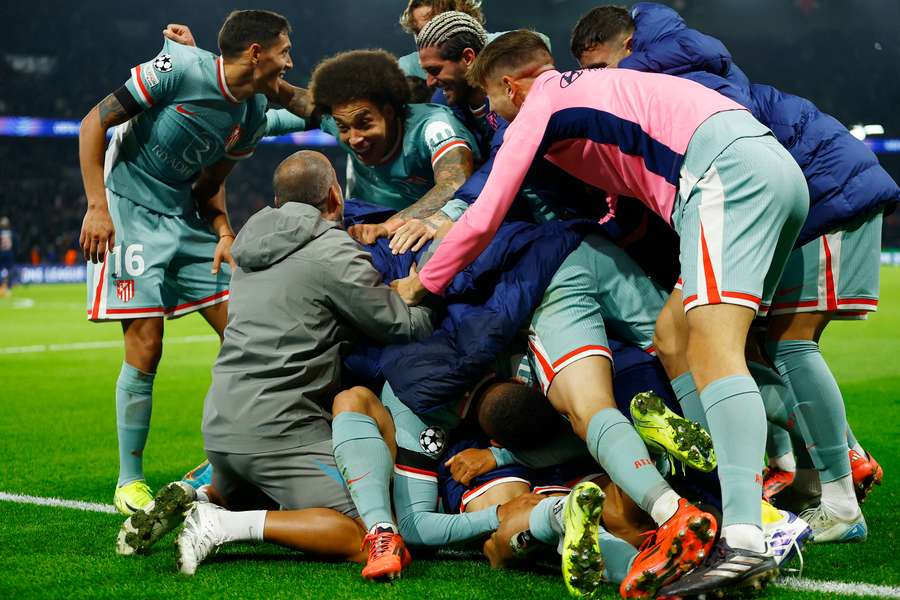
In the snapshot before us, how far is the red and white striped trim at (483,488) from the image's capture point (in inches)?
142

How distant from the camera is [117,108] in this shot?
4.86m

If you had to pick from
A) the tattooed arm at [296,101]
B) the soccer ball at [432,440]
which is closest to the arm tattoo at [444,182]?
the tattooed arm at [296,101]

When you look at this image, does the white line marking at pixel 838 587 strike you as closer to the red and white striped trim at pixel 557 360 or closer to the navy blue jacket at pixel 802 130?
the red and white striped trim at pixel 557 360

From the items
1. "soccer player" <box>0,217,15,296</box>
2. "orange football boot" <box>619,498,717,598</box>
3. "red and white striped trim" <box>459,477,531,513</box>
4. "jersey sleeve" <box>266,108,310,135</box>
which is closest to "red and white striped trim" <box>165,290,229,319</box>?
"jersey sleeve" <box>266,108,310,135</box>

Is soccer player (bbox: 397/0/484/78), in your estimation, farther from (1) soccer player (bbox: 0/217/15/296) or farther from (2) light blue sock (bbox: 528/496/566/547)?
(1) soccer player (bbox: 0/217/15/296)

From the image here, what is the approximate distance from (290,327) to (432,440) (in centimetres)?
68

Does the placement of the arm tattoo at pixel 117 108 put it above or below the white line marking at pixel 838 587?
above

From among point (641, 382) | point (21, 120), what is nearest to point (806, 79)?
point (21, 120)

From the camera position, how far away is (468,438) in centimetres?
384

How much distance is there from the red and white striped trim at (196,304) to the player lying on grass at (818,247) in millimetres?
2530

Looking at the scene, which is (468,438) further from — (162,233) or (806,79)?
(806,79)

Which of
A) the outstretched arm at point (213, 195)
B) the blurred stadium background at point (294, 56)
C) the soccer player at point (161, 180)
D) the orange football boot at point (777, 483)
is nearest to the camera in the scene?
the orange football boot at point (777, 483)

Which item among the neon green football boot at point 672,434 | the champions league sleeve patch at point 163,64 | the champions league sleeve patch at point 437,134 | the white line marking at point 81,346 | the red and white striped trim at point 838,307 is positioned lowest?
the white line marking at point 81,346

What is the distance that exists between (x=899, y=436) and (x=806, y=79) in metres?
36.3
